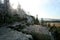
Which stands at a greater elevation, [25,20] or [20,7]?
[20,7]

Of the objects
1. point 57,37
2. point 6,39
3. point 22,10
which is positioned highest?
point 22,10

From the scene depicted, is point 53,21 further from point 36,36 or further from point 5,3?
point 36,36

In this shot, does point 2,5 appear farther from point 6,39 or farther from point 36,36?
point 6,39

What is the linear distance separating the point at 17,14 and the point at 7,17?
A: 126 centimetres

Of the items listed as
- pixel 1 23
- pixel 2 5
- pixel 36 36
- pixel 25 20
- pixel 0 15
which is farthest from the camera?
pixel 2 5

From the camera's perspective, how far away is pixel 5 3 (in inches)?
394

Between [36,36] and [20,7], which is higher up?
[20,7]

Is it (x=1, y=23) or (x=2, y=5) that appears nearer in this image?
(x=1, y=23)

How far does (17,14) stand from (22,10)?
0.53 meters

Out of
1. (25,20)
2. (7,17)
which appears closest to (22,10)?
(25,20)

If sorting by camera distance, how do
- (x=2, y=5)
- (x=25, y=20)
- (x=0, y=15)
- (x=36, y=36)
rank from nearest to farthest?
1. (x=36, y=36)
2. (x=0, y=15)
3. (x=25, y=20)
4. (x=2, y=5)

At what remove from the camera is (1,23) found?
8406 mm

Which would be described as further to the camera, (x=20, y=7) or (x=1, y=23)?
(x=20, y=7)

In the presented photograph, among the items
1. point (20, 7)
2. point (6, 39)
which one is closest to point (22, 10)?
point (20, 7)
